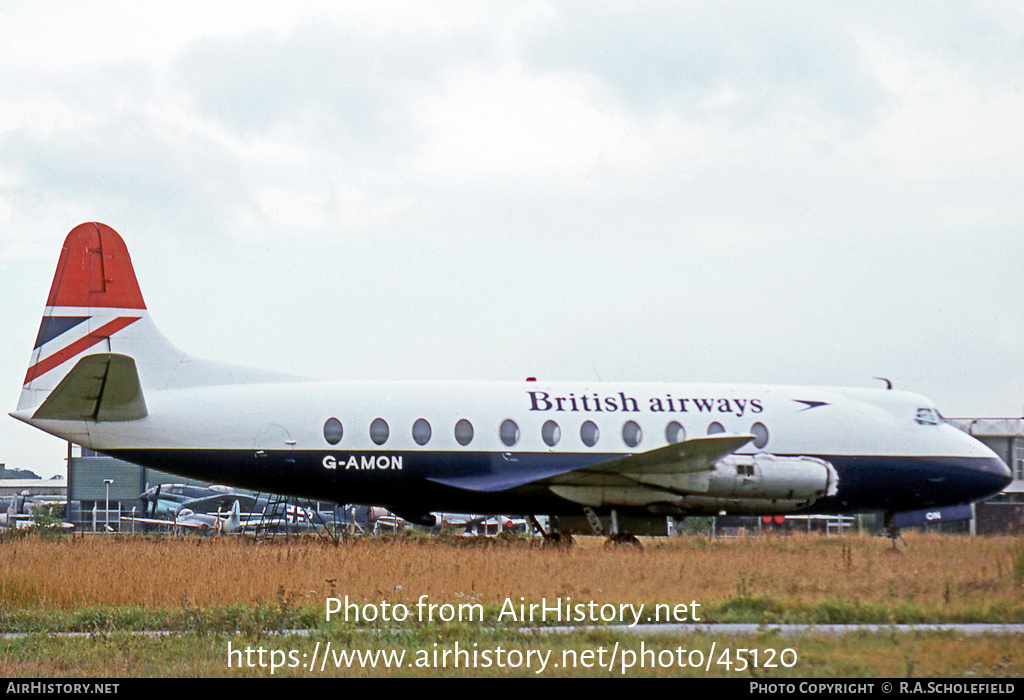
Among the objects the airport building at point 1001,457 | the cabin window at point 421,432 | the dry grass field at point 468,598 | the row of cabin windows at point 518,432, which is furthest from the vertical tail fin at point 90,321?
the airport building at point 1001,457

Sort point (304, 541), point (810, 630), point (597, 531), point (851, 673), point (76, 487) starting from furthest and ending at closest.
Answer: point (76, 487), point (304, 541), point (597, 531), point (810, 630), point (851, 673)

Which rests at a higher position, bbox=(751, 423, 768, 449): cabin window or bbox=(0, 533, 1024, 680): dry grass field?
bbox=(751, 423, 768, 449): cabin window

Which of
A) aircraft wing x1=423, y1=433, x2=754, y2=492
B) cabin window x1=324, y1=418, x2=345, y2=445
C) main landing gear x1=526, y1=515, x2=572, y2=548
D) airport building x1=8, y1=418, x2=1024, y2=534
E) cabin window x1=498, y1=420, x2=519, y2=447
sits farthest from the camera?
airport building x1=8, y1=418, x2=1024, y2=534

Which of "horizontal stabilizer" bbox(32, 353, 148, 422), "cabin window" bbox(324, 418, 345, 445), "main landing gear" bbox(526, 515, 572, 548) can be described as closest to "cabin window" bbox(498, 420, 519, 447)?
"main landing gear" bbox(526, 515, 572, 548)

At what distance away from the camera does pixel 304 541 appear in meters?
24.3

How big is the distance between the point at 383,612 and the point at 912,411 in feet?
51.6

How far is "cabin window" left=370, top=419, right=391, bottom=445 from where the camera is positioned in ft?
70.0

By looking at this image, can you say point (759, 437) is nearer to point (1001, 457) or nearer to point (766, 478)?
point (766, 478)

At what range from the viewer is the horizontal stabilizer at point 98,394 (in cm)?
1939

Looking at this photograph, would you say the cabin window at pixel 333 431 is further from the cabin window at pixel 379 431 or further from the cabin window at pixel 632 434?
the cabin window at pixel 632 434

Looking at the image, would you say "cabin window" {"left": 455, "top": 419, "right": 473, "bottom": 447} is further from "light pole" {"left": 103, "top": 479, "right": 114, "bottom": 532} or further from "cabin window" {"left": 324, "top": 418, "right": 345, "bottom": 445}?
"light pole" {"left": 103, "top": 479, "right": 114, "bottom": 532}

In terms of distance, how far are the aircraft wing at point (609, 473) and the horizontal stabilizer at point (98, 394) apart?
5.88 m
